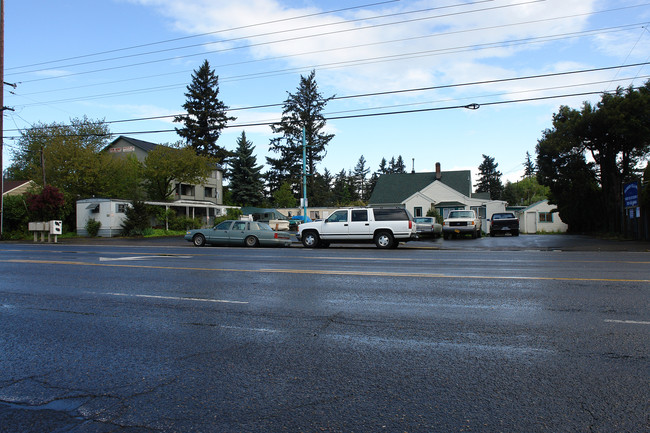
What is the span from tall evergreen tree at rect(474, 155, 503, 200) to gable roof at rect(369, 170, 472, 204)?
5492 centimetres

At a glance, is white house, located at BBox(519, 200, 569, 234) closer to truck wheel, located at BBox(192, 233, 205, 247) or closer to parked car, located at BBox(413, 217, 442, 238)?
parked car, located at BBox(413, 217, 442, 238)

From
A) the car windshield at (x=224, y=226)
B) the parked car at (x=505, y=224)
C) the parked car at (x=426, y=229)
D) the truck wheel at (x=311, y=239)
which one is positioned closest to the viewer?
the truck wheel at (x=311, y=239)

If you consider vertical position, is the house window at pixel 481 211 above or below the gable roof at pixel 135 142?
below

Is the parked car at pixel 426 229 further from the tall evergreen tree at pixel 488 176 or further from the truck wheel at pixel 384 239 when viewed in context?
the tall evergreen tree at pixel 488 176

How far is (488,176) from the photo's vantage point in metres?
106

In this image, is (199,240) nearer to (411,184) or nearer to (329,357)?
(329,357)

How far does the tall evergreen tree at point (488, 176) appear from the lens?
105 metres

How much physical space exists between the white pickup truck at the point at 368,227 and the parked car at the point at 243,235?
7.02ft

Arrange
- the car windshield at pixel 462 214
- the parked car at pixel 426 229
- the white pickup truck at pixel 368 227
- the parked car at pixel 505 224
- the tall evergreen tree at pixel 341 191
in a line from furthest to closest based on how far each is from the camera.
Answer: the tall evergreen tree at pixel 341 191 → the parked car at pixel 505 224 → the car windshield at pixel 462 214 → the parked car at pixel 426 229 → the white pickup truck at pixel 368 227

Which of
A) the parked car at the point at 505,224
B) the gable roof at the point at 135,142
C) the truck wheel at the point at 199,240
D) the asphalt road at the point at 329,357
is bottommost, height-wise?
the asphalt road at the point at 329,357

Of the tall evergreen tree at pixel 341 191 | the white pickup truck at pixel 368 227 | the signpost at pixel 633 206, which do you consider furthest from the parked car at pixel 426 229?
the tall evergreen tree at pixel 341 191

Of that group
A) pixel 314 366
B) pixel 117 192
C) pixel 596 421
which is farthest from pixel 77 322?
pixel 117 192

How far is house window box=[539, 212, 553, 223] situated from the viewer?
179 ft

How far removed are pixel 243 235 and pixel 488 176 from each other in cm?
9477
